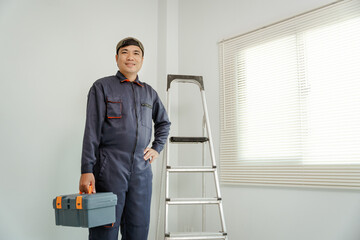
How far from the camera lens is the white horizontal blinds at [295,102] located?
2.15 metres

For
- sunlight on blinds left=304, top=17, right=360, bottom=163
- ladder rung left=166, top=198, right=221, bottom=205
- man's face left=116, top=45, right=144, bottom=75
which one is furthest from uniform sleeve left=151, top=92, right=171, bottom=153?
sunlight on blinds left=304, top=17, right=360, bottom=163

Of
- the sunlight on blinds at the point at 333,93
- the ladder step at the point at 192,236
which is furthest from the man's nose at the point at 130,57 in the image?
the sunlight on blinds at the point at 333,93

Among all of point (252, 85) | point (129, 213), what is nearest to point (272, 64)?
point (252, 85)

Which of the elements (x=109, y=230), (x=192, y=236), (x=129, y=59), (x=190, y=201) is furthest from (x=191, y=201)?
(x=129, y=59)

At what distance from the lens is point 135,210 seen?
1.79m

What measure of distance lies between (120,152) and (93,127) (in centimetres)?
20

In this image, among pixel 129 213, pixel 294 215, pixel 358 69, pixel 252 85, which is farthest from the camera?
pixel 252 85

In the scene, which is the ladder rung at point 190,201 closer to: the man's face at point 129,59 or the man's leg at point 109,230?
the man's leg at point 109,230

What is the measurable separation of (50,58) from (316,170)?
2.16 metres

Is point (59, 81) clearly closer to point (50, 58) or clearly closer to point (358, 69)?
point (50, 58)

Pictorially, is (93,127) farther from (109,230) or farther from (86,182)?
(109,230)

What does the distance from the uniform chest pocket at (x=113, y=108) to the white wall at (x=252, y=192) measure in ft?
4.31

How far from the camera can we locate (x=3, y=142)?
2.20 metres

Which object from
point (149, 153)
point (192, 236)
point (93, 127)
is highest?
point (93, 127)
